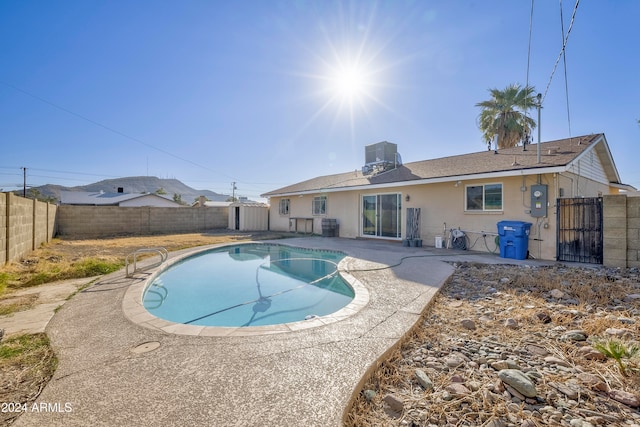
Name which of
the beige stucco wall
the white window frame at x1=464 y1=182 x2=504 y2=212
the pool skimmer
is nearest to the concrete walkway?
the pool skimmer

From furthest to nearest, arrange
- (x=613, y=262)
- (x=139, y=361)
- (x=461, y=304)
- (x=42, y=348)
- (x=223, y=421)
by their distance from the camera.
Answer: (x=613, y=262), (x=461, y=304), (x=42, y=348), (x=139, y=361), (x=223, y=421)

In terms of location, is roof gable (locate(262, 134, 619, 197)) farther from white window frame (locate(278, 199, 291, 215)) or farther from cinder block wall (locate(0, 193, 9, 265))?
cinder block wall (locate(0, 193, 9, 265))

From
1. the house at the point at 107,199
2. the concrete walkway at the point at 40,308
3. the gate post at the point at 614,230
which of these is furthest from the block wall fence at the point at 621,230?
the house at the point at 107,199

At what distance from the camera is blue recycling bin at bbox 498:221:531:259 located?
7828 millimetres

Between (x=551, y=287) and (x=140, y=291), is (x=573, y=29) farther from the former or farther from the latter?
(x=140, y=291)

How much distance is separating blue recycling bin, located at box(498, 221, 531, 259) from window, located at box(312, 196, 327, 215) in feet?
29.2

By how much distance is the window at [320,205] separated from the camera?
50.3 feet

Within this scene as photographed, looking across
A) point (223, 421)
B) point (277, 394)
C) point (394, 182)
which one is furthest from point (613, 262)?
point (223, 421)

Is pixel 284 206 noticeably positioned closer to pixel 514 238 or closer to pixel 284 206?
pixel 284 206

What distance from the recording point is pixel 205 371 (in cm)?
230

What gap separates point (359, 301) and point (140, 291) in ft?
12.6

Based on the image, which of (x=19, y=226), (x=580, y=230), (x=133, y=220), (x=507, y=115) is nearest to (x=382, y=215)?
(x=580, y=230)

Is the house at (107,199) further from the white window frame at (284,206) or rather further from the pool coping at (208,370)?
the pool coping at (208,370)

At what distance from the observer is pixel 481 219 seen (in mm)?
9219
